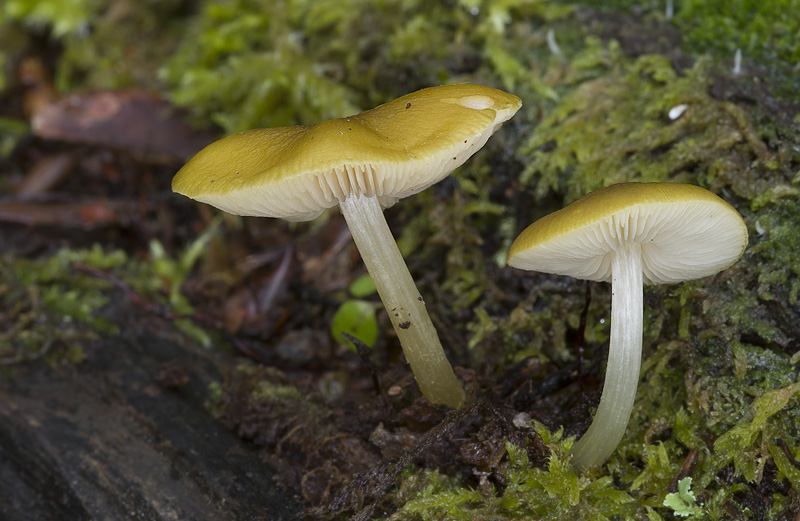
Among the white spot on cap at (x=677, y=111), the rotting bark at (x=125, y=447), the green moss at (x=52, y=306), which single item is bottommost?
the rotting bark at (x=125, y=447)

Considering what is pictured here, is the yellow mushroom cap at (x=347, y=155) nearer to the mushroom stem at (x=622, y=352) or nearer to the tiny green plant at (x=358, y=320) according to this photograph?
the mushroom stem at (x=622, y=352)

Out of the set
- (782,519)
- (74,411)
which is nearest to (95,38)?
(74,411)

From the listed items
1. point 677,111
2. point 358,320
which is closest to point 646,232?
point 677,111

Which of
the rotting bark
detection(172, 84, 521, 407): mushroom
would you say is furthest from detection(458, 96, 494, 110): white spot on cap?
the rotting bark

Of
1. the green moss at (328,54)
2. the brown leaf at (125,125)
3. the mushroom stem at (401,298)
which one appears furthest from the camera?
the brown leaf at (125,125)

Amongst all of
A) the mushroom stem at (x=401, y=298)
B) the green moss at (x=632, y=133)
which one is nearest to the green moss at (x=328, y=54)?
the green moss at (x=632, y=133)

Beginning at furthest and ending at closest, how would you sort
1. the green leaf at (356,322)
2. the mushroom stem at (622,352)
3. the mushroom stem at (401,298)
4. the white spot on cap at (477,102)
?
1. the green leaf at (356,322)
2. the mushroom stem at (401,298)
3. the mushroom stem at (622,352)
4. the white spot on cap at (477,102)
